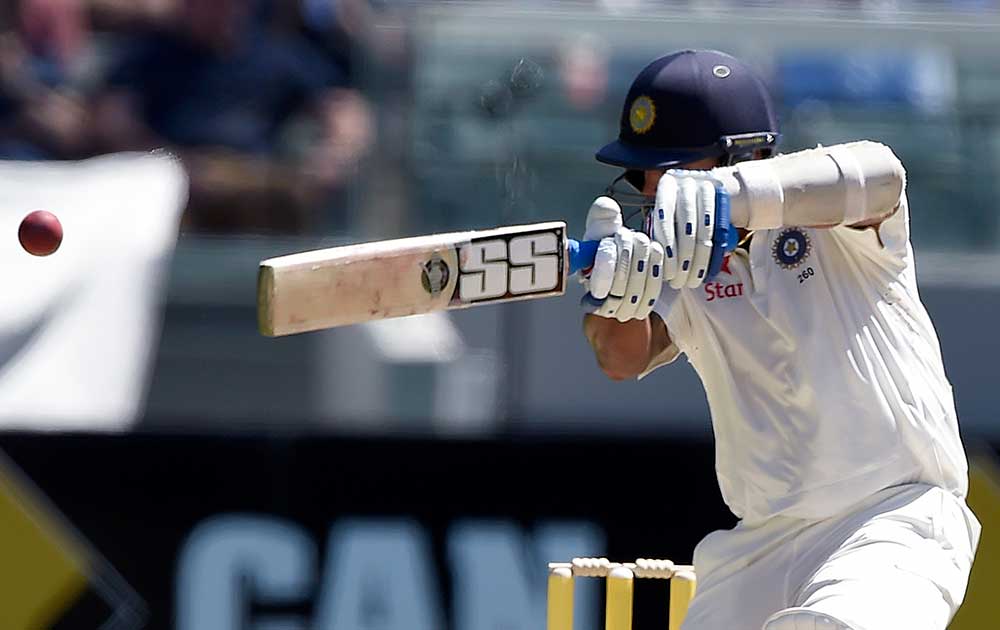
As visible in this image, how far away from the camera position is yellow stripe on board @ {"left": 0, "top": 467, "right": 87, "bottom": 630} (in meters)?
4.96

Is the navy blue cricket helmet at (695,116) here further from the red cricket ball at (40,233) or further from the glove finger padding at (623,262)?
the red cricket ball at (40,233)

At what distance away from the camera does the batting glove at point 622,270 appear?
258 centimetres

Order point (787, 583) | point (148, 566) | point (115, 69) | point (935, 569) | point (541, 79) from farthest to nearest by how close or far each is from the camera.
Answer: point (115, 69)
point (541, 79)
point (148, 566)
point (787, 583)
point (935, 569)

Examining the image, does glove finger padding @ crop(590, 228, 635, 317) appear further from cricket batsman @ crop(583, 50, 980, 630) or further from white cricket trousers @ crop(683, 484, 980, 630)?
white cricket trousers @ crop(683, 484, 980, 630)

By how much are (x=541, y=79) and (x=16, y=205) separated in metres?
1.68

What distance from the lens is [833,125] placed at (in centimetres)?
540

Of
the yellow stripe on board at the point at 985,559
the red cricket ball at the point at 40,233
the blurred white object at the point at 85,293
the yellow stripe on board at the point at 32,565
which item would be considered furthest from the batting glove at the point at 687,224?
the yellow stripe on board at the point at 32,565

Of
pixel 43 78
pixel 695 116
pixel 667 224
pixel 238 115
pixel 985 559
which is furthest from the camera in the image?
pixel 43 78

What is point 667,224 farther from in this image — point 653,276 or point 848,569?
point 848,569

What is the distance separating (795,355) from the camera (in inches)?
114

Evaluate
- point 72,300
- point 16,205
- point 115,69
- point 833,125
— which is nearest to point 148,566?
point 72,300

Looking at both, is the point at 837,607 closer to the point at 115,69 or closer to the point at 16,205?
the point at 16,205

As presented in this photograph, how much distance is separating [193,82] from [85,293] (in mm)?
962

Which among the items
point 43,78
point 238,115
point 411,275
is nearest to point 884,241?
point 411,275
